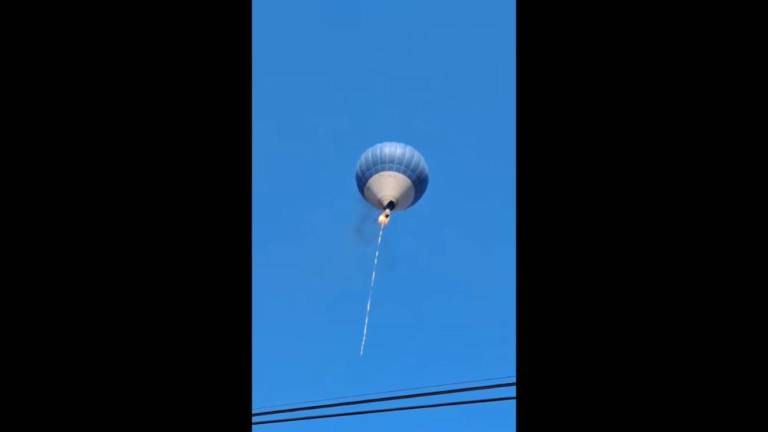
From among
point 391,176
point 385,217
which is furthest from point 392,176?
point 385,217

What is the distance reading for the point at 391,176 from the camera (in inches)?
802

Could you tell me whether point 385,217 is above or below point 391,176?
below

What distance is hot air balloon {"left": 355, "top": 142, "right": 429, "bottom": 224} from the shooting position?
2022 cm

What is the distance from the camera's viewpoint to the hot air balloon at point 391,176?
796 inches

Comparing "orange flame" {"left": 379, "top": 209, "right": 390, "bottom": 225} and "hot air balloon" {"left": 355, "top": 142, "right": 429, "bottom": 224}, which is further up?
"hot air balloon" {"left": 355, "top": 142, "right": 429, "bottom": 224}

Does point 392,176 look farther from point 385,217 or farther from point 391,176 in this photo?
point 385,217

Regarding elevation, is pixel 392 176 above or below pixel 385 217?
above

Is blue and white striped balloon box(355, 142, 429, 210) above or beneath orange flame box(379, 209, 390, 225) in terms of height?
above
